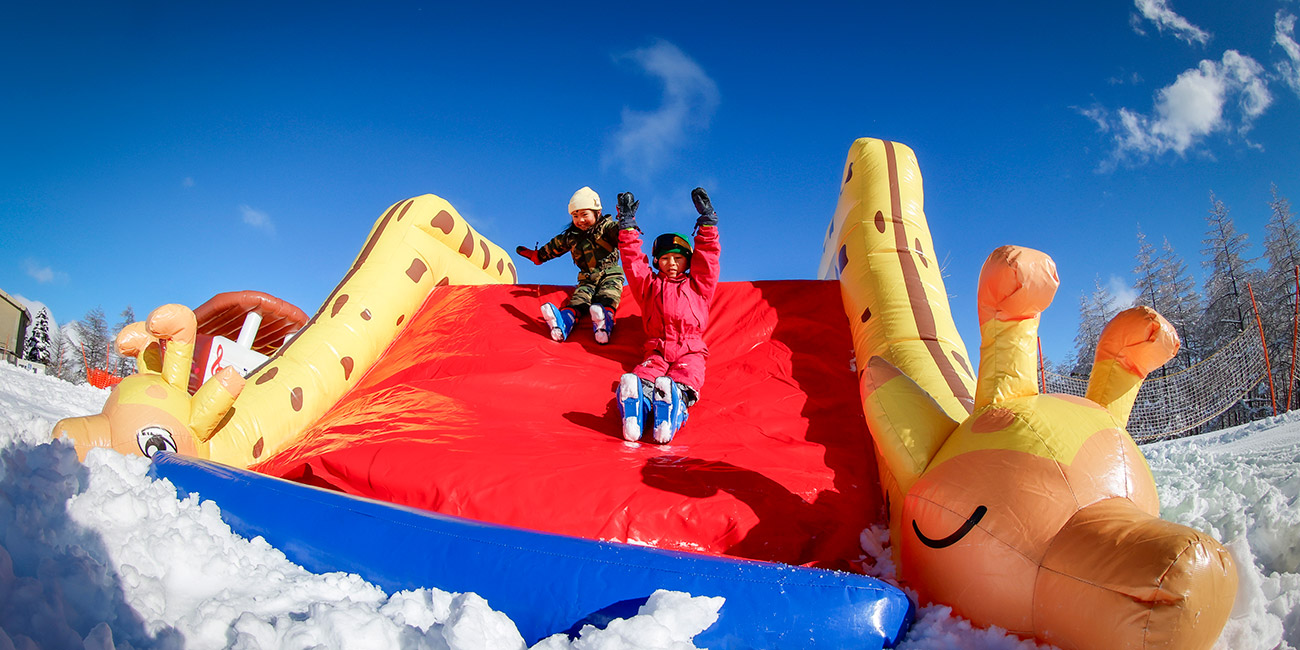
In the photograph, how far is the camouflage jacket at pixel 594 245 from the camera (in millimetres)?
3666

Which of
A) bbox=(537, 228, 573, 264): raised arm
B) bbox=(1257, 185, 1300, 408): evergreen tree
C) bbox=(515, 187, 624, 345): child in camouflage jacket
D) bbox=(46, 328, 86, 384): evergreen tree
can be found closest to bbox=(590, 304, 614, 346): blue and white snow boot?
bbox=(515, 187, 624, 345): child in camouflage jacket

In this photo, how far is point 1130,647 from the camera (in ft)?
3.60

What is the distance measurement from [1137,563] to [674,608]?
0.78m

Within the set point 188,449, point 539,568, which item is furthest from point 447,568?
point 188,449

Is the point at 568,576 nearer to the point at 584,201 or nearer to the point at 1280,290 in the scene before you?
the point at 584,201

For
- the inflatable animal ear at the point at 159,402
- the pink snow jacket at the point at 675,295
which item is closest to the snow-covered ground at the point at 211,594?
the inflatable animal ear at the point at 159,402

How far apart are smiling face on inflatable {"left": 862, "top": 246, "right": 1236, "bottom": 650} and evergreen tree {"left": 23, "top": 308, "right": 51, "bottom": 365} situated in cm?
2181

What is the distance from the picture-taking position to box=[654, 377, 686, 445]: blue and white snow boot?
238 centimetres

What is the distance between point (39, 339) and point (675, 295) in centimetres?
2154

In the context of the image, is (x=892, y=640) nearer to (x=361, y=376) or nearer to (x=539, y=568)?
(x=539, y=568)

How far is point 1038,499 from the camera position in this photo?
132 cm

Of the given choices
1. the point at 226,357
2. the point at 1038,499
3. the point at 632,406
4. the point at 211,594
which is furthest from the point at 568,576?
the point at 226,357

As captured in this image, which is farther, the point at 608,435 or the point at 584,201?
the point at 584,201

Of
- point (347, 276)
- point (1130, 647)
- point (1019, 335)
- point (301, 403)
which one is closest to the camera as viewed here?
point (1130, 647)
